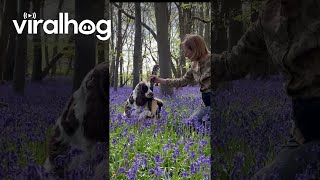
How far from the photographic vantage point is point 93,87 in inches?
90.0

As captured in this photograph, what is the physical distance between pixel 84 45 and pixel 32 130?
581mm

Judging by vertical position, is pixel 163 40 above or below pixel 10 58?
above

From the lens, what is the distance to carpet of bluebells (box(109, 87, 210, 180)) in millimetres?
3066

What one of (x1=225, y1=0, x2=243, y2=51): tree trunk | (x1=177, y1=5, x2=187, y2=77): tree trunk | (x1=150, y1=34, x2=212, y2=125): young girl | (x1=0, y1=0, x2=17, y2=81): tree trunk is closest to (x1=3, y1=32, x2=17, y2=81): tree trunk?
(x1=0, y1=0, x2=17, y2=81): tree trunk

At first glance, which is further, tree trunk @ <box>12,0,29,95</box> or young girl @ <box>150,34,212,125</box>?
young girl @ <box>150,34,212,125</box>

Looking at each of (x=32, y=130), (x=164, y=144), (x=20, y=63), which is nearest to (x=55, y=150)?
(x=32, y=130)

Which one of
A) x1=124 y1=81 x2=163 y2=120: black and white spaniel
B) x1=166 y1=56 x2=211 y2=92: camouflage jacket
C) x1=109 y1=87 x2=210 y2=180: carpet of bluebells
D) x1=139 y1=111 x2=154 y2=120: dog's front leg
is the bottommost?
x1=109 y1=87 x2=210 y2=180: carpet of bluebells

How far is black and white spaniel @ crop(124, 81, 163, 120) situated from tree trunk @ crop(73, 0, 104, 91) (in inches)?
66.9

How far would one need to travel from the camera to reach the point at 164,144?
3576 millimetres

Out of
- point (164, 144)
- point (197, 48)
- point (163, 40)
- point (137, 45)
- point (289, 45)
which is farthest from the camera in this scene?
point (137, 45)

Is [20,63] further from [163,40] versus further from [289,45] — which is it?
[163,40]

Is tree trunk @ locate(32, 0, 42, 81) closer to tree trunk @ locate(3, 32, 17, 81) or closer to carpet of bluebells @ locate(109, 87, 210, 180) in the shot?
tree trunk @ locate(3, 32, 17, 81)

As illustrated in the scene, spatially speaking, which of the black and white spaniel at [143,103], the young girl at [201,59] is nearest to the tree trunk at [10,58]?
the young girl at [201,59]

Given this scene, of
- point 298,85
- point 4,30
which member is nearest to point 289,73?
point 298,85
